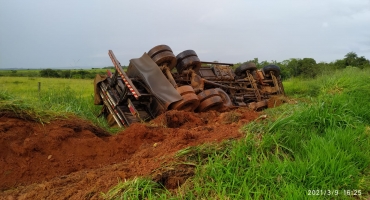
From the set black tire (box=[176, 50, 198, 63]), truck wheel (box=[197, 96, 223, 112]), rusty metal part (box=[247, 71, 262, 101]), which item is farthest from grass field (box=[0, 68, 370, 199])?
rusty metal part (box=[247, 71, 262, 101])

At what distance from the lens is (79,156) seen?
13.5ft

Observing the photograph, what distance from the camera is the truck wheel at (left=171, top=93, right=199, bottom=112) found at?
684 centimetres

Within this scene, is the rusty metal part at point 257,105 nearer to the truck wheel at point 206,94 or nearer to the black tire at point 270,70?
the truck wheel at point 206,94

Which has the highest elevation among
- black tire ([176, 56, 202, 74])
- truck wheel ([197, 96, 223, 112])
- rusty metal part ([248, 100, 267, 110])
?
black tire ([176, 56, 202, 74])

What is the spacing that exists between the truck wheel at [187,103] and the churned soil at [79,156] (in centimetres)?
172

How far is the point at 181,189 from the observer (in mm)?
2836

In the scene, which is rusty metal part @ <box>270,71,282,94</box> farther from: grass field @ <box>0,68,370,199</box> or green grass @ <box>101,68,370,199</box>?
green grass @ <box>101,68,370,199</box>

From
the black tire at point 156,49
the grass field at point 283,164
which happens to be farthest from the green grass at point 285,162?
the black tire at point 156,49

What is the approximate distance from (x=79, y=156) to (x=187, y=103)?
A: 319 cm

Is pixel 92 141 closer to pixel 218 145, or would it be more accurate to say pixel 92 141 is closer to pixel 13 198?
pixel 13 198

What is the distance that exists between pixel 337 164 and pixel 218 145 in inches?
45.9

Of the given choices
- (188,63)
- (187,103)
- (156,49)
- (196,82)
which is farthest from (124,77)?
(188,63)

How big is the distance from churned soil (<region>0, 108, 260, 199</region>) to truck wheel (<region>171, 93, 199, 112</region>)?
172 cm

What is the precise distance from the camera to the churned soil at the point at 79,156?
2.98 metres
